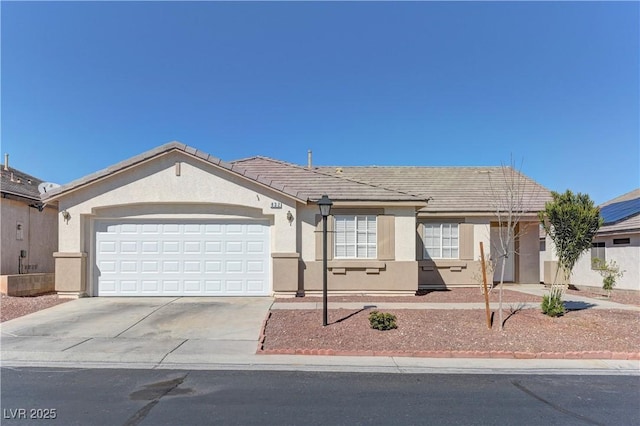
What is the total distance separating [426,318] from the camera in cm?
1005

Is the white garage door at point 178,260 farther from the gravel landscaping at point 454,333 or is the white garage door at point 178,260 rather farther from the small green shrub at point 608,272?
the small green shrub at point 608,272

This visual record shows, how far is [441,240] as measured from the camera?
16.5 metres

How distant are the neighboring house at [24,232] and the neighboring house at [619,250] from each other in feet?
67.2

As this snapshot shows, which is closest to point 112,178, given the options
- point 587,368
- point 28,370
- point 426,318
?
point 28,370

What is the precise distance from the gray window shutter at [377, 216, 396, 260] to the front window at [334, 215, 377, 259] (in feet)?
0.62

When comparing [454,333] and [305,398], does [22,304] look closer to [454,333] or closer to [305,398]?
[305,398]

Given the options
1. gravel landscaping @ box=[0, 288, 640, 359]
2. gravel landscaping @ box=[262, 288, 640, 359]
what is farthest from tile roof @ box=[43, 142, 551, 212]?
gravel landscaping @ box=[262, 288, 640, 359]

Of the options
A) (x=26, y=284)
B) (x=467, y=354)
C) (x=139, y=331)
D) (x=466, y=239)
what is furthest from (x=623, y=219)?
(x=26, y=284)

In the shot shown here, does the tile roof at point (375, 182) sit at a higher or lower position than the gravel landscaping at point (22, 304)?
higher

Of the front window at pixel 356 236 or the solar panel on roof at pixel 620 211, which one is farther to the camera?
the solar panel on roof at pixel 620 211

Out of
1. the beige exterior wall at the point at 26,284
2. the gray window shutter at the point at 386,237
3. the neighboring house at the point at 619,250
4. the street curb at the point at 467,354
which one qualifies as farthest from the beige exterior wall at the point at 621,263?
the beige exterior wall at the point at 26,284

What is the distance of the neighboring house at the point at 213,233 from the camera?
12.9m

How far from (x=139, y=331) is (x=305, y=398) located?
5194 mm

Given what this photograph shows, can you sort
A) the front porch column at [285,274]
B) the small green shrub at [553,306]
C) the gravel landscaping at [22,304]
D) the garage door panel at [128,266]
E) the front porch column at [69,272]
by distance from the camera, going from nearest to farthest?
the small green shrub at [553,306] → the gravel landscaping at [22,304] → the front porch column at [69,272] → the front porch column at [285,274] → the garage door panel at [128,266]
